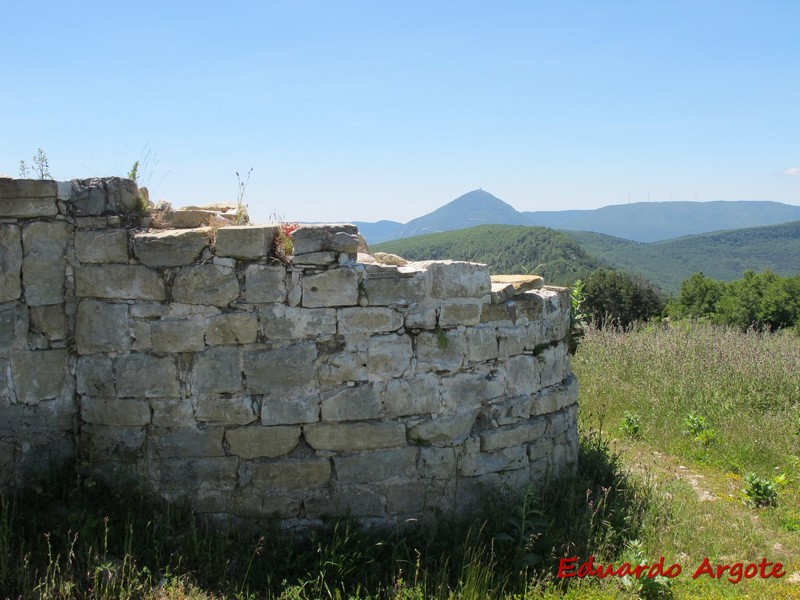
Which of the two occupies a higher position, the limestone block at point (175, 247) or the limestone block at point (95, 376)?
the limestone block at point (175, 247)

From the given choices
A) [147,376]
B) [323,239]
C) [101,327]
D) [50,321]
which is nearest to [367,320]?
[323,239]

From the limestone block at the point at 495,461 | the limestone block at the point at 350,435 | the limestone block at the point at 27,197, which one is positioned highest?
the limestone block at the point at 27,197

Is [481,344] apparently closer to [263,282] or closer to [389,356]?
[389,356]

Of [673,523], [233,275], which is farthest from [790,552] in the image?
[233,275]

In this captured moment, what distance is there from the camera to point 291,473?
423cm

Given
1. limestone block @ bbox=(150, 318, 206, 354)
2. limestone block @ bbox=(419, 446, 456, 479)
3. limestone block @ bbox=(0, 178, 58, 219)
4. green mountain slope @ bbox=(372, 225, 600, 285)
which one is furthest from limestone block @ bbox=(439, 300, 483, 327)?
green mountain slope @ bbox=(372, 225, 600, 285)

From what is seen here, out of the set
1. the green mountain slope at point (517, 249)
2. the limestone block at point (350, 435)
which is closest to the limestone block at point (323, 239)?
the limestone block at point (350, 435)

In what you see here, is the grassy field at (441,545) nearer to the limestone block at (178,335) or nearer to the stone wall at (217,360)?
the stone wall at (217,360)

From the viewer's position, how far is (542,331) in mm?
5012

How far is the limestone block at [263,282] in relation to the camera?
13.6 ft

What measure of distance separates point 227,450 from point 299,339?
0.86 m

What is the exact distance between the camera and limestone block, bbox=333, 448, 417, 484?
4.29 meters

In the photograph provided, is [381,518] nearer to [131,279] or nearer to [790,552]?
[131,279]

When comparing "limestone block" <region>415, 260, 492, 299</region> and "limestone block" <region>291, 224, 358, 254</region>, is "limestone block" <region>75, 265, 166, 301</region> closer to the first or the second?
"limestone block" <region>291, 224, 358, 254</region>
